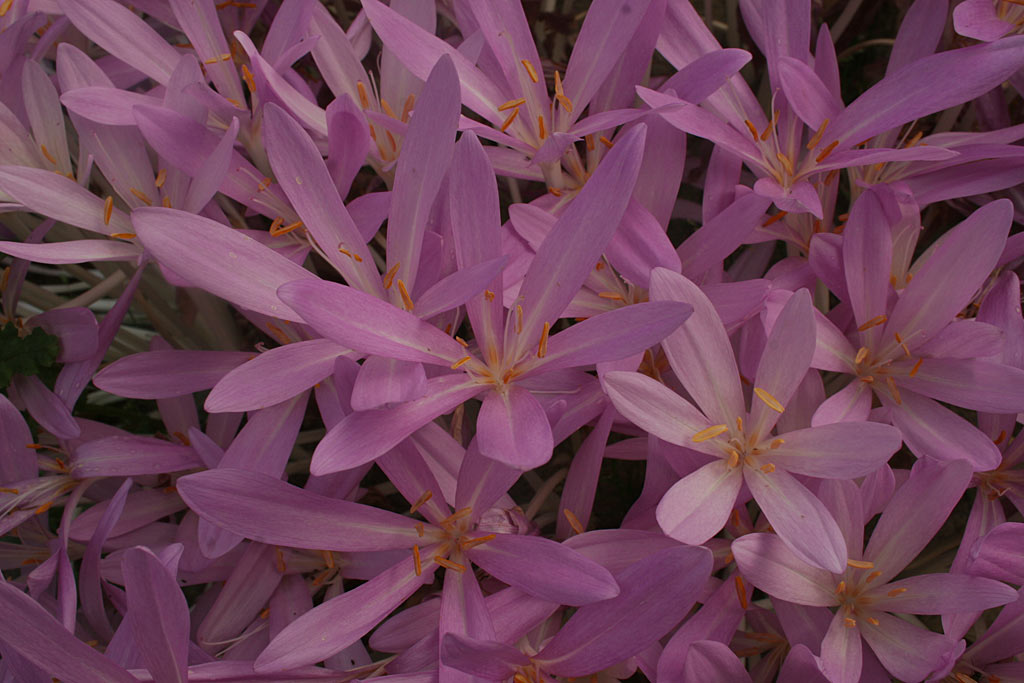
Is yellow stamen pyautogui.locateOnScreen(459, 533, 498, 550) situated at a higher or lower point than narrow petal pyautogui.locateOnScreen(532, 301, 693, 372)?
lower

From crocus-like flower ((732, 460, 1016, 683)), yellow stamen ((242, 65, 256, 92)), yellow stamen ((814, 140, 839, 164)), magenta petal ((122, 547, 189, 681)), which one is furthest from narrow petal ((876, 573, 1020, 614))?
yellow stamen ((242, 65, 256, 92))

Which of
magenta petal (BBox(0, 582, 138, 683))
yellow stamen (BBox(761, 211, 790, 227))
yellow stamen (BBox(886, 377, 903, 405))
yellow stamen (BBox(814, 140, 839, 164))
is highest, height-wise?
yellow stamen (BBox(814, 140, 839, 164))

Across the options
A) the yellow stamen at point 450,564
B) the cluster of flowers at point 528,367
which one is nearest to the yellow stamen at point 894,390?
the cluster of flowers at point 528,367

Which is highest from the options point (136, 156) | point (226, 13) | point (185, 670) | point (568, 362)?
point (226, 13)

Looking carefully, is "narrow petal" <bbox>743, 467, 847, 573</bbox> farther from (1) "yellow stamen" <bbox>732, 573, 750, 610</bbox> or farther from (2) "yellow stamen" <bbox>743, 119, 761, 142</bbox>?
(2) "yellow stamen" <bbox>743, 119, 761, 142</bbox>

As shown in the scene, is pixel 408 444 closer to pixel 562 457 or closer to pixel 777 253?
pixel 562 457

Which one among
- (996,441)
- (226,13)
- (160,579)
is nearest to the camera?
(160,579)

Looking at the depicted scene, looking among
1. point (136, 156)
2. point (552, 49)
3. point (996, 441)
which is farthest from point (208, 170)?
point (996, 441)
